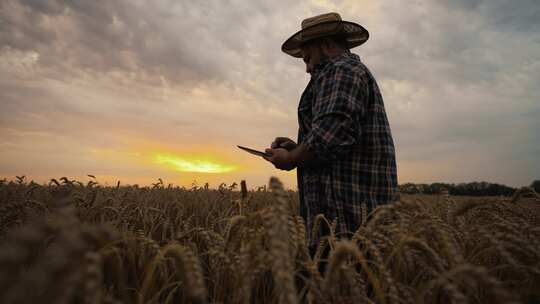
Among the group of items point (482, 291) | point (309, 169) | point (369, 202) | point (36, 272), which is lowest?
point (482, 291)

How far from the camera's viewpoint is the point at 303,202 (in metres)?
3.22

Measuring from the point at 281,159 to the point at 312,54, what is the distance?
1.06m

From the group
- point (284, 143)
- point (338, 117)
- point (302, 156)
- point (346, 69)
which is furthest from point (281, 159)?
point (346, 69)

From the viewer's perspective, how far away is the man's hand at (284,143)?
3432mm

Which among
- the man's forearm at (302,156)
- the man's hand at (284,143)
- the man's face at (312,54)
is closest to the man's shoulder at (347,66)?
the man's face at (312,54)

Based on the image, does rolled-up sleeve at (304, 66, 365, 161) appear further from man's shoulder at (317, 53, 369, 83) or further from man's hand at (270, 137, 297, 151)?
man's hand at (270, 137, 297, 151)

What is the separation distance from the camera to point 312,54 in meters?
3.28

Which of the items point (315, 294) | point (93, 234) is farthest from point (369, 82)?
point (93, 234)

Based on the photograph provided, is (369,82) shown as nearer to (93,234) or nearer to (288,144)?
(288,144)

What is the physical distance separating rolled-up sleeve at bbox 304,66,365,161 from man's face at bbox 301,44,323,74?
541mm

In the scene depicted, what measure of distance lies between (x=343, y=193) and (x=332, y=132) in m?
0.53

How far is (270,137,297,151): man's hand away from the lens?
343 cm

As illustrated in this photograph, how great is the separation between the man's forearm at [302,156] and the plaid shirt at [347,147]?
0.05m

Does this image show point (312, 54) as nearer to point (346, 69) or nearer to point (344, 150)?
point (346, 69)
